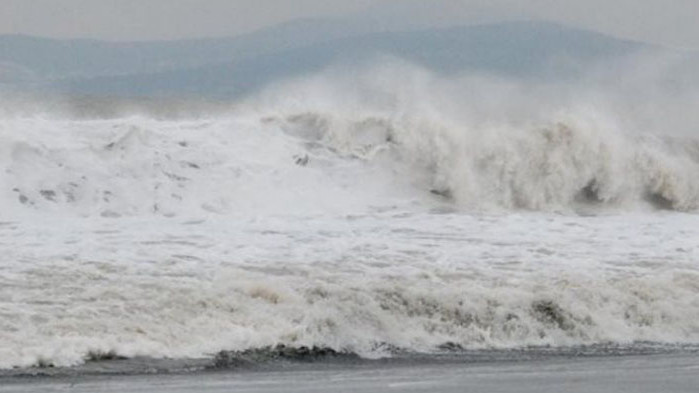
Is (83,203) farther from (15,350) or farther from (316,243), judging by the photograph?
(15,350)

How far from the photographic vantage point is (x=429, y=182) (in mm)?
25047

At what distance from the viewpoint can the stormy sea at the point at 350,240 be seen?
48.5ft

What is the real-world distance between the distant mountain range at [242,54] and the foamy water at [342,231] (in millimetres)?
44731

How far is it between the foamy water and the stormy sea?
4 centimetres

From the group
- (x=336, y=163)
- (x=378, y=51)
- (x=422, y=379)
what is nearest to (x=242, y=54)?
(x=378, y=51)

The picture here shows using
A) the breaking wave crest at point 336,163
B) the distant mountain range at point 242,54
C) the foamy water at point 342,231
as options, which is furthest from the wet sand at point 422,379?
the distant mountain range at point 242,54

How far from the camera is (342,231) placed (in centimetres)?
2061

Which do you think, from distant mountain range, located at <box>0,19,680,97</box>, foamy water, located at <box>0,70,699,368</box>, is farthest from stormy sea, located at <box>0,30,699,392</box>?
distant mountain range, located at <box>0,19,680,97</box>

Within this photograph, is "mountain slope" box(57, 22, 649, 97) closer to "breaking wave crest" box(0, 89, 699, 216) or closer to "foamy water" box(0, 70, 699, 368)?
"breaking wave crest" box(0, 89, 699, 216)

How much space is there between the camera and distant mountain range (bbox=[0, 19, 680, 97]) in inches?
3147

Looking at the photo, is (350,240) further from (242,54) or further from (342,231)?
(242,54)

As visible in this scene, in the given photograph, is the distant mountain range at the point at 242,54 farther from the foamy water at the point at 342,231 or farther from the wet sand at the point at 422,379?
the wet sand at the point at 422,379

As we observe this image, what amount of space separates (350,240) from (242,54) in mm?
86465

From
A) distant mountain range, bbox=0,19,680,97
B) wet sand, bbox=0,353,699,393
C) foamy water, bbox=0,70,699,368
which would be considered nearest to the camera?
wet sand, bbox=0,353,699,393
